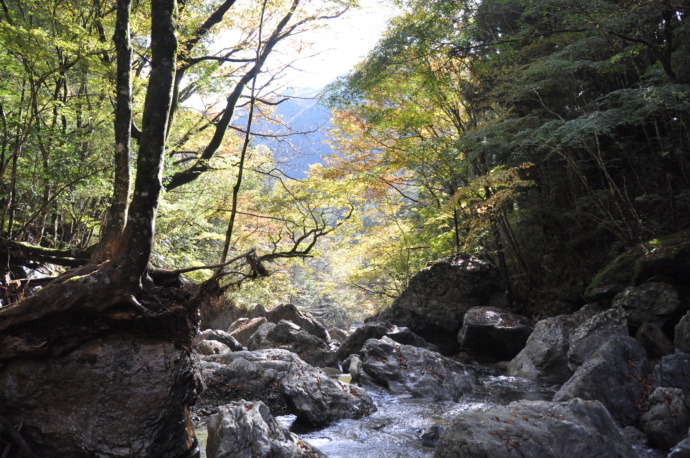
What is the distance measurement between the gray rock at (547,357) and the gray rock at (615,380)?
5.72 ft

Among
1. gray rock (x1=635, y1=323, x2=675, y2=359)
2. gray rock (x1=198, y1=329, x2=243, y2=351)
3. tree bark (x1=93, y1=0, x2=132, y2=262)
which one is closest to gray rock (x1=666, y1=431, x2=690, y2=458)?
gray rock (x1=635, y1=323, x2=675, y2=359)

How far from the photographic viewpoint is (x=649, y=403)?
17.6 ft

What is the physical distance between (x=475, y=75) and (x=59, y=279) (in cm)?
1271

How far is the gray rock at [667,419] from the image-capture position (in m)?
4.54

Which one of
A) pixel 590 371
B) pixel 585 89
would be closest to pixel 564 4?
pixel 585 89

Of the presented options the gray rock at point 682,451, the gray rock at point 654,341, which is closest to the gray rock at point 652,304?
the gray rock at point 654,341

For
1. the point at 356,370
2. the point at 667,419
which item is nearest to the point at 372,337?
the point at 356,370

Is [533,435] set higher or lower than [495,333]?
higher

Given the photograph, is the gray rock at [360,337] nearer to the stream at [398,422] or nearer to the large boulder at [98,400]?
the stream at [398,422]

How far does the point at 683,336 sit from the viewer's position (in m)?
6.31

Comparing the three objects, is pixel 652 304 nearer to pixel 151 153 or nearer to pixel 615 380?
pixel 615 380

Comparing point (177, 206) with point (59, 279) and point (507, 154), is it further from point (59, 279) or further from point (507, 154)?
point (507, 154)

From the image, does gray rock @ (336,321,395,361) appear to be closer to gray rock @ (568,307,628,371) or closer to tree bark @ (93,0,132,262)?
gray rock @ (568,307,628,371)

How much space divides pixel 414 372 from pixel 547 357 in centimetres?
272
